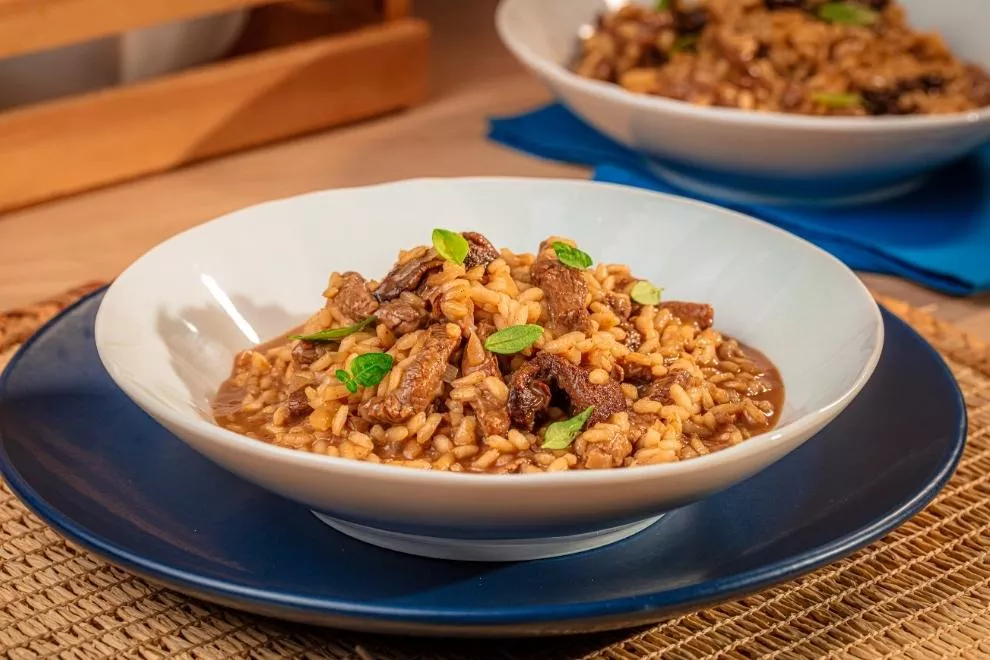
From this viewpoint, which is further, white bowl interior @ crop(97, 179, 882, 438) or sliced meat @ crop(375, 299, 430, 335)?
white bowl interior @ crop(97, 179, 882, 438)

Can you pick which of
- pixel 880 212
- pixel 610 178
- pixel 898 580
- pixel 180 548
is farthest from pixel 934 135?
pixel 180 548

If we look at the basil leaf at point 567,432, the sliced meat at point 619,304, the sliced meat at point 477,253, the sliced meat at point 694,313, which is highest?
the sliced meat at point 477,253

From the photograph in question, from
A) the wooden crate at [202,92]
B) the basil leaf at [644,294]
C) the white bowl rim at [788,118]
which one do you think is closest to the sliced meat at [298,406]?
the basil leaf at [644,294]

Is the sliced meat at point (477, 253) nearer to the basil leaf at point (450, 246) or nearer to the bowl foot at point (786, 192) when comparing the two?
the basil leaf at point (450, 246)

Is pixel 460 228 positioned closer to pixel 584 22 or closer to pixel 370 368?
pixel 370 368

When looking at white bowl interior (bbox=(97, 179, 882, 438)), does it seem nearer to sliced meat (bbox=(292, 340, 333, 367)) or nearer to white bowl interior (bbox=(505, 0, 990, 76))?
sliced meat (bbox=(292, 340, 333, 367))

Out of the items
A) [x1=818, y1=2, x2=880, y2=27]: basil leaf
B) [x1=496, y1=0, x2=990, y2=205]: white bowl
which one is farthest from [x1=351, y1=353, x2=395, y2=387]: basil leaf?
[x1=818, y1=2, x2=880, y2=27]: basil leaf

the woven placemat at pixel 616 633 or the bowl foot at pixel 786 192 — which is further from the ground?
the woven placemat at pixel 616 633

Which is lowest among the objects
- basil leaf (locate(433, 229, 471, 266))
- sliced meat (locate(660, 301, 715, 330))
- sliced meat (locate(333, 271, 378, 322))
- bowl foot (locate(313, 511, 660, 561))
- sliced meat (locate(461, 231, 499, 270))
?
bowl foot (locate(313, 511, 660, 561))
